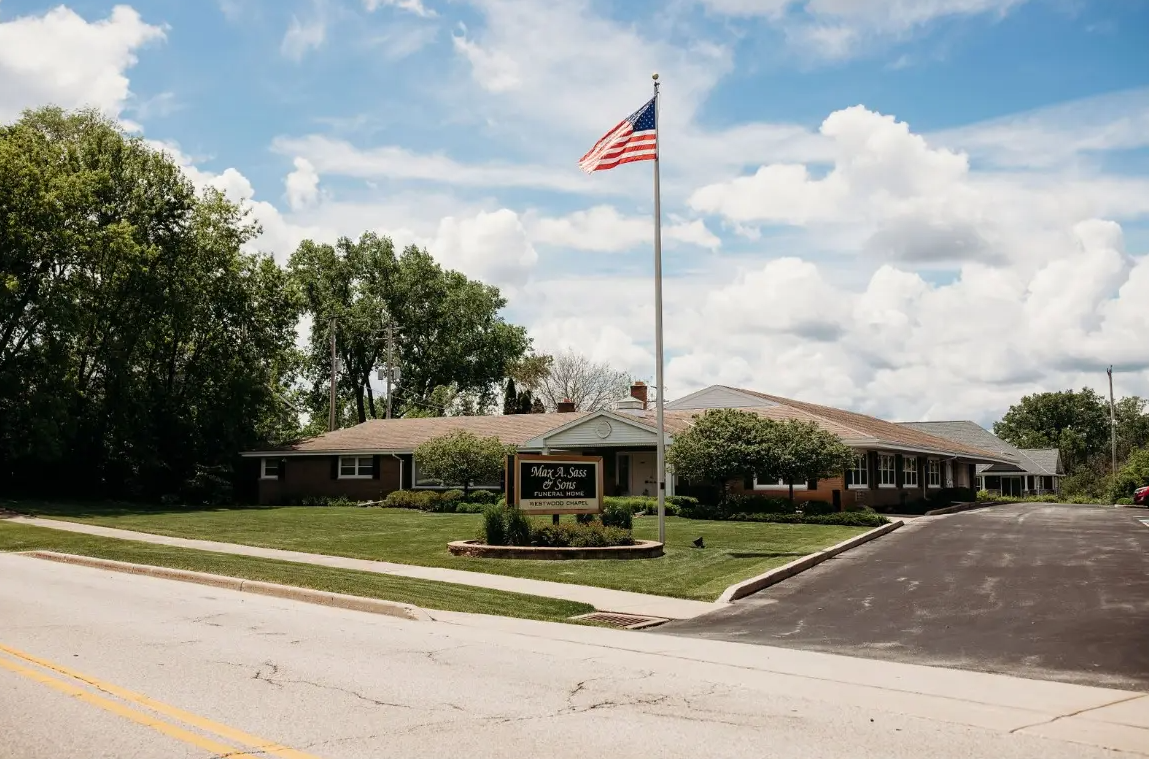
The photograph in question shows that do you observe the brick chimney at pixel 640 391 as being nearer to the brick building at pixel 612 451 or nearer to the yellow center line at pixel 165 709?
the brick building at pixel 612 451

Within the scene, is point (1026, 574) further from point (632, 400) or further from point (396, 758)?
point (632, 400)

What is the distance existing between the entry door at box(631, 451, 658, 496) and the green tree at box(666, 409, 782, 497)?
249 inches

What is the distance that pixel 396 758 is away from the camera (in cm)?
610

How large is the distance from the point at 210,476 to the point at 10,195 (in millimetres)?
14269

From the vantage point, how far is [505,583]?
53.1 feet

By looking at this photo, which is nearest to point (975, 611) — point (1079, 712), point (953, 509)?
point (1079, 712)

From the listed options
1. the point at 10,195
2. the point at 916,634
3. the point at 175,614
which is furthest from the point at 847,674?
the point at 10,195

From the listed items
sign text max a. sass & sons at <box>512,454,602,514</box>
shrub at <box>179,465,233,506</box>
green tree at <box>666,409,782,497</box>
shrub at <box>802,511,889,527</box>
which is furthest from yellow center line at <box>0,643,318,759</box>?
shrub at <box>179,465,233,506</box>

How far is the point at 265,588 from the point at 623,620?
5.53 metres

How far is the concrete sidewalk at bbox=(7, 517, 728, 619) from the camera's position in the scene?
45.9ft

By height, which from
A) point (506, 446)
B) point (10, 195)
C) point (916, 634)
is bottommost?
point (916, 634)

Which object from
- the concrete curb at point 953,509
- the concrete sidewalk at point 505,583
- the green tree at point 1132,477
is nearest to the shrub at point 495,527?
the concrete sidewalk at point 505,583

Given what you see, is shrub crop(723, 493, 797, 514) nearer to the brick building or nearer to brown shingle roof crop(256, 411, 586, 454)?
the brick building

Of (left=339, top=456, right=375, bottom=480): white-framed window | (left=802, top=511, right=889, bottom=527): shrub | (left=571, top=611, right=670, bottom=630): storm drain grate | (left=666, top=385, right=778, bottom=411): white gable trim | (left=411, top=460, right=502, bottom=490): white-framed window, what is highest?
(left=666, top=385, right=778, bottom=411): white gable trim
